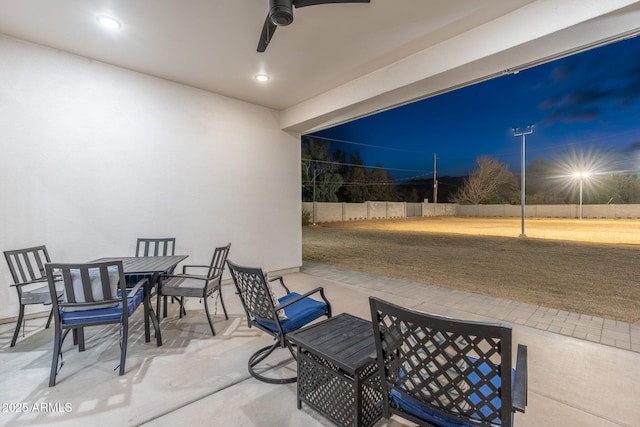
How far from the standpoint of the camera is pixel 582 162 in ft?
57.5

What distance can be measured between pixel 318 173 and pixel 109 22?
17.0 meters

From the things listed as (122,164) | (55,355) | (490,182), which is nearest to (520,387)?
(55,355)

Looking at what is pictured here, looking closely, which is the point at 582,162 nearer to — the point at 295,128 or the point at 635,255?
the point at 635,255

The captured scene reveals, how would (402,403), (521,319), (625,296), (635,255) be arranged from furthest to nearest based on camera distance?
(635,255) < (625,296) < (521,319) < (402,403)

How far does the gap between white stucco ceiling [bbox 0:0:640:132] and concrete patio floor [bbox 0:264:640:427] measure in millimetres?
2686

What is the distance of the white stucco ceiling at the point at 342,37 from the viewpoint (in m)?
2.40

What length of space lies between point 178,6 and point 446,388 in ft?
10.8

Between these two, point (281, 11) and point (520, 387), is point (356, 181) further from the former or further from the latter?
point (520, 387)

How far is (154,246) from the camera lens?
3.77 meters

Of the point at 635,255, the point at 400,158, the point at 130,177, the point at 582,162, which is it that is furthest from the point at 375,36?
the point at 400,158

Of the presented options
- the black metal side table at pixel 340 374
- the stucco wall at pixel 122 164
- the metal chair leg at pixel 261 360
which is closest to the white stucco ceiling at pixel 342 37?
the stucco wall at pixel 122 164

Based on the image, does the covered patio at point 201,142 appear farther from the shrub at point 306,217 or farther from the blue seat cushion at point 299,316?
the shrub at point 306,217

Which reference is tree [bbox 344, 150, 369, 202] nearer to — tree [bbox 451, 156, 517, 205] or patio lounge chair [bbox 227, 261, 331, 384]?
tree [bbox 451, 156, 517, 205]

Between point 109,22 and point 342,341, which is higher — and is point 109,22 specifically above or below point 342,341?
above
